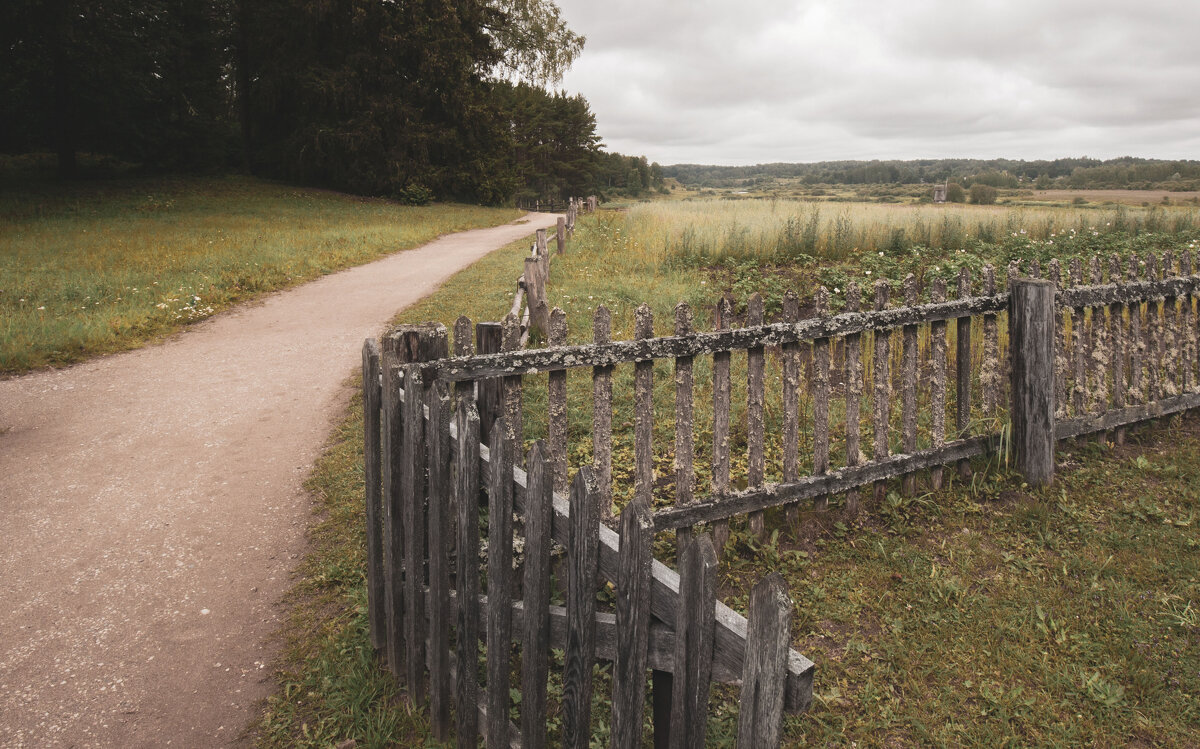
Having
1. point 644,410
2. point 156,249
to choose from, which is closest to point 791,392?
point 644,410

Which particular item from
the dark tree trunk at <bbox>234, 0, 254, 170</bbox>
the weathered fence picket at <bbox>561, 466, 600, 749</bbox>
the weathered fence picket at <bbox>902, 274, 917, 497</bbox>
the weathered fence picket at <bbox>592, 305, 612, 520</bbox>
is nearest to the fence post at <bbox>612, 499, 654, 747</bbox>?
the weathered fence picket at <bbox>561, 466, 600, 749</bbox>

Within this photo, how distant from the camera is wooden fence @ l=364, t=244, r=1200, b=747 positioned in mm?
1863

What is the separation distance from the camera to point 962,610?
3.79 meters

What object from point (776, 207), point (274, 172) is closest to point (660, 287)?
point (776, 207)

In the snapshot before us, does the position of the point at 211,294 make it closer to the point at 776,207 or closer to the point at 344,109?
the point at 776,207

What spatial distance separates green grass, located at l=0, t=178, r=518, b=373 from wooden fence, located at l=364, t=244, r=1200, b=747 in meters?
7.86

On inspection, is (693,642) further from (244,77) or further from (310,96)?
(244,77)

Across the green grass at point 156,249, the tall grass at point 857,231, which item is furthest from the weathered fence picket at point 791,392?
the tall grass at point 857,231

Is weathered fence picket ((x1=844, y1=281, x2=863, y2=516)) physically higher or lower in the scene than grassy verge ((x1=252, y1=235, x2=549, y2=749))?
higher

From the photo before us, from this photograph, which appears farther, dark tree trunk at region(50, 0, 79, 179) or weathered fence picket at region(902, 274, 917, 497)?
dark tree trunk at region(50, 0, 79, 179)

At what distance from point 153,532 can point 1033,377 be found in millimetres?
5905

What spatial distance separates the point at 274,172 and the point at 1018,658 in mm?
41575

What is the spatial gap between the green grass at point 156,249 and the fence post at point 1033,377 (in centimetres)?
988

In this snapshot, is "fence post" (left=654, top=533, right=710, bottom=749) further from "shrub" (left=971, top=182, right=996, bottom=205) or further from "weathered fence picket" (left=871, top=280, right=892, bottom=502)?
"shrub" (left=971, top=182, right=996, bottom=205)
